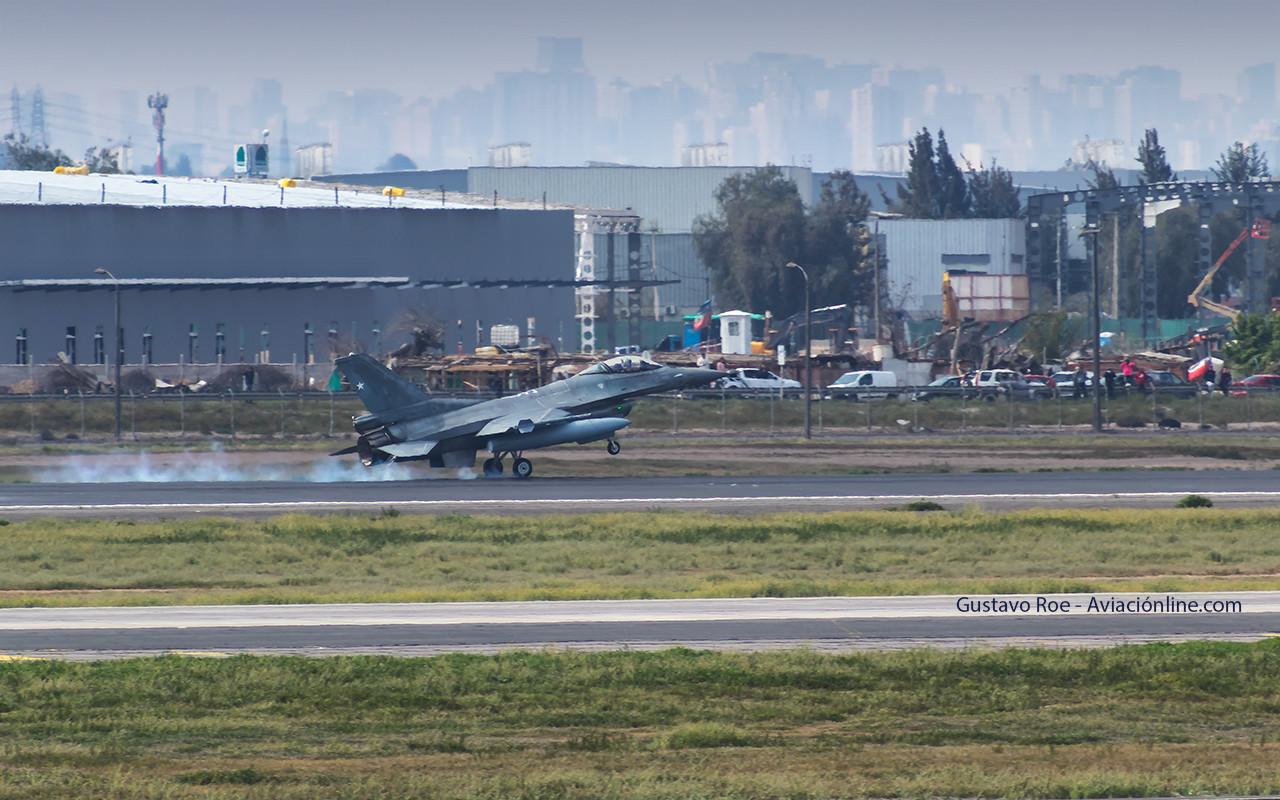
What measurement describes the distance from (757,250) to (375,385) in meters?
109

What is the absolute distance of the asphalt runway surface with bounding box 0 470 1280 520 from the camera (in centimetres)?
4028

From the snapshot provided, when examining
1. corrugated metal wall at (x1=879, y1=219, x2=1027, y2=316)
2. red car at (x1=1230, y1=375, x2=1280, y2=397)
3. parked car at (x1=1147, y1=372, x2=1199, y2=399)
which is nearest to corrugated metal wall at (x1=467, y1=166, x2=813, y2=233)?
corrugated metal wall at (x1=879, y1=219, x2=1027, y2=316)

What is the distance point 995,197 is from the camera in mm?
179000

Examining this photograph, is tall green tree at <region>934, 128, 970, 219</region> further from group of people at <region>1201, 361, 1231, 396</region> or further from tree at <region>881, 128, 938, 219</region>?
group of people at <region>1201, 361, 1231, 396</region>

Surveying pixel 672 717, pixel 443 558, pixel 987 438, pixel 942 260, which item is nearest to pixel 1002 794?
pixel 672 717

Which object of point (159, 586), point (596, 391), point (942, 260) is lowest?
point (159, 586)

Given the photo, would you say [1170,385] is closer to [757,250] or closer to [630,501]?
[630,501]

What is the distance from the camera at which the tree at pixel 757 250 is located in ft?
497

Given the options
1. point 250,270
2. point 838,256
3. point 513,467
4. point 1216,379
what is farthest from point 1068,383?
point 838,256

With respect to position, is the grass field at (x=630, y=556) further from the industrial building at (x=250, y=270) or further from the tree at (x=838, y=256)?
the tree at (x=838, y=256)

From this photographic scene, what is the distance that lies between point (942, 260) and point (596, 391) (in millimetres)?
109995

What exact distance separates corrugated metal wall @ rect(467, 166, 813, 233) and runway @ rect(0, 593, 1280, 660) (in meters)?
151

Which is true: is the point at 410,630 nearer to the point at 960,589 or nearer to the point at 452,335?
the point at 960,589

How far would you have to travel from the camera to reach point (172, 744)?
616 inches
